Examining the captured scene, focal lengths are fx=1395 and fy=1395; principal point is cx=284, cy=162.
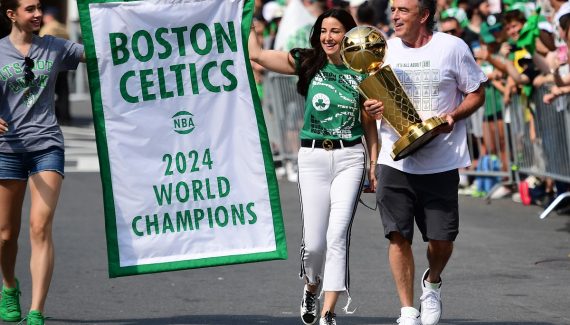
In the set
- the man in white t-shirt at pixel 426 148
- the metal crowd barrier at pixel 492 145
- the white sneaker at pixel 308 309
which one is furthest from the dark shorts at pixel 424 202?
the metal crowd barrier at pixel 492 145

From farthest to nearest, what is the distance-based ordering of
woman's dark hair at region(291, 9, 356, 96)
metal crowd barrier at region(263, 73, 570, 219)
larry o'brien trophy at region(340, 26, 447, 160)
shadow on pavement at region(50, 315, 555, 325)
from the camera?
metal crowd barrier at region(263, 73, 570, 219) < shadow on pavement at region(50, 315, 555, 325) < woman's dark hair at region(291, 9, 356, 96) < larry o'brien trophy at region(340, 26, 447, 160)

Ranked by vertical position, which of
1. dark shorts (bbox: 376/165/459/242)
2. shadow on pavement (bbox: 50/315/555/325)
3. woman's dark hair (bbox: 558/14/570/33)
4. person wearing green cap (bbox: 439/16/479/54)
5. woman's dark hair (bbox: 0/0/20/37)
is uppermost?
person wearing green cap (bbox: 439/16/479/54)

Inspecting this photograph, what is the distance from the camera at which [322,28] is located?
314 inches

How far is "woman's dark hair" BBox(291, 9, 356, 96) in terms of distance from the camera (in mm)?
7965

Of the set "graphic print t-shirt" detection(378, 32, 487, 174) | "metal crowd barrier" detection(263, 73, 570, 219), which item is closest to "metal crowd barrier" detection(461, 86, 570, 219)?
"metal crowd barrier" detection(263, 73, 570, 219)

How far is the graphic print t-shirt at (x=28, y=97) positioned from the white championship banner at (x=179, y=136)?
0.32 m

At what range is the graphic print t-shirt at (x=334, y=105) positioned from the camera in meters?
7.87

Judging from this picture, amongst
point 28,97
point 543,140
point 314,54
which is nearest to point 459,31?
point 543,140

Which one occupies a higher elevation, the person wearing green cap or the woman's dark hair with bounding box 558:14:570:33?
the person wearing green cap

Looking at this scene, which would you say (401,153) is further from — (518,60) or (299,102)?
(299,102)

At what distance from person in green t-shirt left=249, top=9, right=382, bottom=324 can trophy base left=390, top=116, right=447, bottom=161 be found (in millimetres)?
391

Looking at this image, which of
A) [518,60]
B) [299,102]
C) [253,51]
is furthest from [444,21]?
[253,51]

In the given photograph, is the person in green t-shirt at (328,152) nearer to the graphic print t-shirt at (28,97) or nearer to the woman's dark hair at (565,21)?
the graphic print t-shirt at (28,97)

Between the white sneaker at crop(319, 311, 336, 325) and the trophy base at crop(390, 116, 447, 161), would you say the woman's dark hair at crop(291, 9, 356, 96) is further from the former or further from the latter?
the white sneaker at crop(319, 311, 336, 325)
